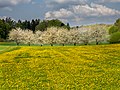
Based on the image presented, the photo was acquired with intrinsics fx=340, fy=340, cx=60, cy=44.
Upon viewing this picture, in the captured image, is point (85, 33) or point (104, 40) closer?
point (104, 40)

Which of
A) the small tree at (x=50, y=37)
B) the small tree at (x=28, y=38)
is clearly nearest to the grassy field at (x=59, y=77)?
the small tree at (x=50, y=37)

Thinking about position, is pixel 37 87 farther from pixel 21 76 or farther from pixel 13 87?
pixel 21 76

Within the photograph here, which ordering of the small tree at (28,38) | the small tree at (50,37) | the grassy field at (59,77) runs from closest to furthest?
the grassy field at (59,77), the small tree at (50,37), the small tree at (28,38)

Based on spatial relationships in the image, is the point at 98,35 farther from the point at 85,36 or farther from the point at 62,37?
the point at 62,37

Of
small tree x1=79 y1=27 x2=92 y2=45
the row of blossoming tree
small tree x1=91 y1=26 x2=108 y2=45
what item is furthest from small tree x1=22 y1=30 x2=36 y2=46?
small tree x1=91 y1=26 x2=108 y2=45

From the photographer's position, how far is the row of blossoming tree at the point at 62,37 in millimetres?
169500

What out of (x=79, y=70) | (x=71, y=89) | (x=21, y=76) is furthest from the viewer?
(x=79, y=70)

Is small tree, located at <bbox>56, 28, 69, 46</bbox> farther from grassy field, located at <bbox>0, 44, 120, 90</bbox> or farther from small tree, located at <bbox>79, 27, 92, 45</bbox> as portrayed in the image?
grassy field, located at <bbox>0, 44, 120, 90</bbox>

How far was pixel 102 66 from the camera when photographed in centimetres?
→ 3519

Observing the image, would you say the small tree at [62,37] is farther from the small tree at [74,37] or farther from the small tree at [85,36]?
the small tree at [85,36]

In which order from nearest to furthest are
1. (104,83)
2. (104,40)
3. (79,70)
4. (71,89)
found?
(71,89) → (104,83) → (79,70) → (104,40)

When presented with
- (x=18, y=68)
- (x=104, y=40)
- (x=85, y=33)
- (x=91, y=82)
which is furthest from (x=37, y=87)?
(x=85, y=33)

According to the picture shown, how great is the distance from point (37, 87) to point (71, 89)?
2609 mm

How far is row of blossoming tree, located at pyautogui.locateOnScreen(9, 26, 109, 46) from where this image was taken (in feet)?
556
